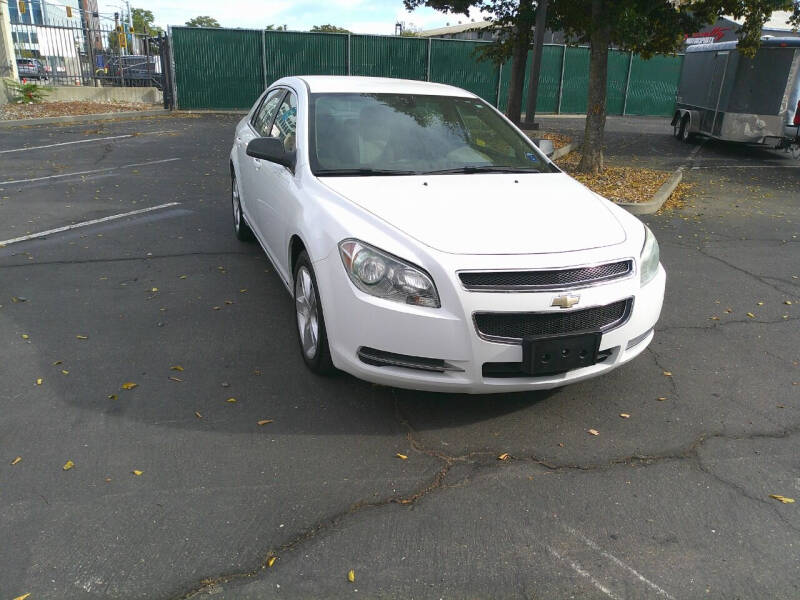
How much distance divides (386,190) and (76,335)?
7.84ft

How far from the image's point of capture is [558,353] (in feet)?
10.4

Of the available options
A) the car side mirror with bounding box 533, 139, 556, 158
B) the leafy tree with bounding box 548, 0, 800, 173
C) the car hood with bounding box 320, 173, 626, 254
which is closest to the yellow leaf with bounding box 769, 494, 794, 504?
the car hood with bounding box 320, 173, 626, 254

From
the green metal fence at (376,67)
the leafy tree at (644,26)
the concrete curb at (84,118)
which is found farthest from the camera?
the green metal fence at (376,67)

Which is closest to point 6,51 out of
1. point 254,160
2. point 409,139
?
point 254,160

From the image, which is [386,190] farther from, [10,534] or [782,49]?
[782,49]

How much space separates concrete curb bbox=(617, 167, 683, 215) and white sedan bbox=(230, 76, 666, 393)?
480cm

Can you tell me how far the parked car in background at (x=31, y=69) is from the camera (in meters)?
20.9

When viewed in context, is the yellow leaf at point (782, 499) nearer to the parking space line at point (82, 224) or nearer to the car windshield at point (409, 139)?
the car windshield at point (409, 139)

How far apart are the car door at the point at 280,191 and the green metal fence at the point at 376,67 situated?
1650 centimetres

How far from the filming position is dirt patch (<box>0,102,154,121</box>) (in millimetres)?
17641

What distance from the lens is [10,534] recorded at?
103 inches

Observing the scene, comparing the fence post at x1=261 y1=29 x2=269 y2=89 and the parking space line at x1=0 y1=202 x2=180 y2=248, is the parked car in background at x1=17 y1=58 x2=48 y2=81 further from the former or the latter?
the parking space line at x1=0 y1=202 x2=180 y2=248

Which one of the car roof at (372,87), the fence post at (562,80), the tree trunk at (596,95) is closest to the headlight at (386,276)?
the car roof at (372,87)

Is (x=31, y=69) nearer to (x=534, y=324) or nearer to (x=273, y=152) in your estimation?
(x=273, y=152)
